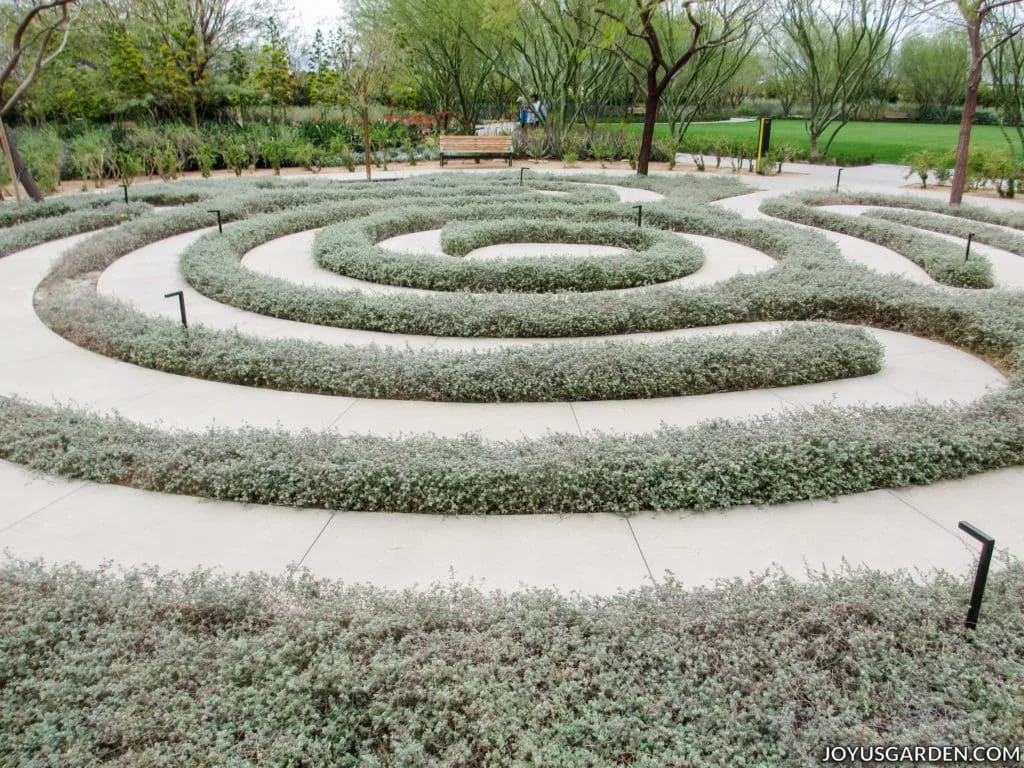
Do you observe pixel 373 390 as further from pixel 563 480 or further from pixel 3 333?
pixel 3 333

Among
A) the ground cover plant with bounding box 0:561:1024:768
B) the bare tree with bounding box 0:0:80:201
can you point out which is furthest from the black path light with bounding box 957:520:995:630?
the bare tree with bounding box 0:0:80:201

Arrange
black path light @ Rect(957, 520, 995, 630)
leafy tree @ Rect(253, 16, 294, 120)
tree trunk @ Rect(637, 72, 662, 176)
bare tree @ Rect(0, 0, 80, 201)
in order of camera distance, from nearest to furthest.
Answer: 1. black path light @ Rect(957, 520, 995, 630)
2. bare tree @ Rect(0, 0, 80, 201)
3. tree trunk @ Rect(637, 72, 662, 176)
4. leafy tree @ Rect(253, 16, 294, 120)

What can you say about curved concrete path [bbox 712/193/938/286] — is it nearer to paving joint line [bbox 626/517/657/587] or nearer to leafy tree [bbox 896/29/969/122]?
paving joint line [bbox 626/517/657/587]

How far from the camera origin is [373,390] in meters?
4.80

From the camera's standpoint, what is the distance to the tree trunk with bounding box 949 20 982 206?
11.4m

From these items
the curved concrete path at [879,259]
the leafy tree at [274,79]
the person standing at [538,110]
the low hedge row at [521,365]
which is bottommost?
the low hedge row at [521,365]

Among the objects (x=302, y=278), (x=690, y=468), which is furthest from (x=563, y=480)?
(x=302, y=278)

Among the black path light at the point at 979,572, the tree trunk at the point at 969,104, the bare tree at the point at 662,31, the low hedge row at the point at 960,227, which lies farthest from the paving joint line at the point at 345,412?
the bare tree at the point at 662,31

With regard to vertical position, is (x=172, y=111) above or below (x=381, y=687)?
above

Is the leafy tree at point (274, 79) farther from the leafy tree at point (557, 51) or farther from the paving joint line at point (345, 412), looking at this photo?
the paving joint line at point (345, 412)

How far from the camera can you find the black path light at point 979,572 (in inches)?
89.6

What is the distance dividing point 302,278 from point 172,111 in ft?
67.8

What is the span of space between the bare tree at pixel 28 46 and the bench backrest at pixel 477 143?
400 inches

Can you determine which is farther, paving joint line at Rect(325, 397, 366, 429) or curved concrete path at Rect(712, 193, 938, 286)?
curved concrete path at Rect(712, 193, 938, 286)
